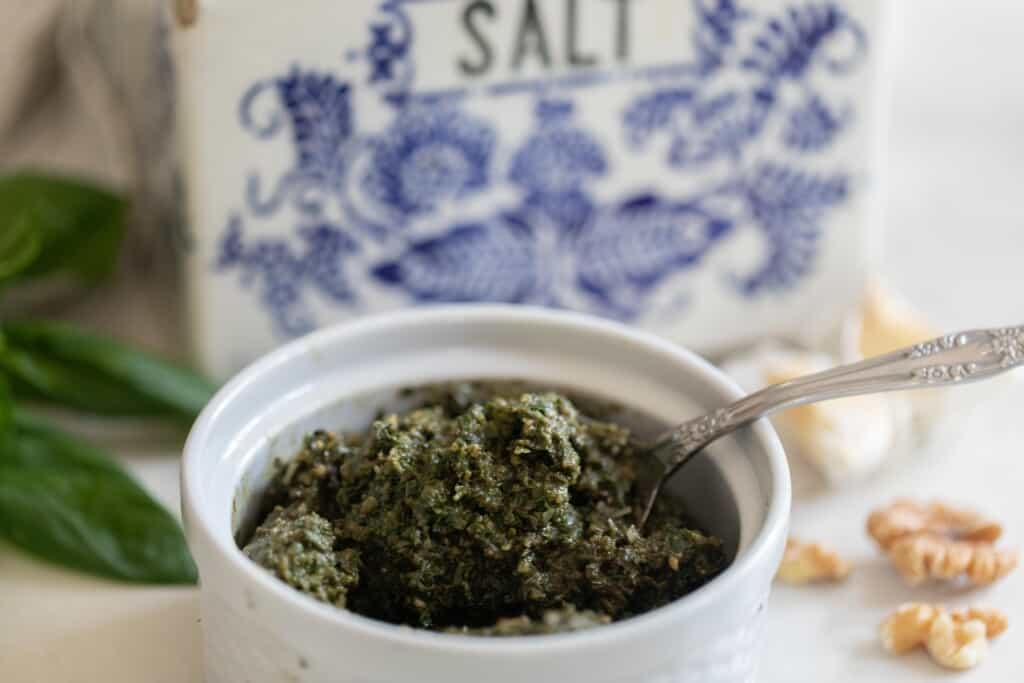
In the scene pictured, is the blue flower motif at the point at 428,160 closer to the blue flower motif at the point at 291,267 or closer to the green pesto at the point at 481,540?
the blue flower motif at the point at 291,267

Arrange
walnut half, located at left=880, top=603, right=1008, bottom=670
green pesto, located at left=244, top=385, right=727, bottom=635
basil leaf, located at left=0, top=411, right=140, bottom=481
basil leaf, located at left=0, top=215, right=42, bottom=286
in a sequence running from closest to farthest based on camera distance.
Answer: green pesto, located at left=244, top=385, right=727, bottom=635 → walnut half, located at left=880, top=603, right=1008, bottom=670 → basil leaf, located at left=0, top=411, right=140, bottom=481 → basil leaf, located at left=0, top=215, right=42, bottom=286

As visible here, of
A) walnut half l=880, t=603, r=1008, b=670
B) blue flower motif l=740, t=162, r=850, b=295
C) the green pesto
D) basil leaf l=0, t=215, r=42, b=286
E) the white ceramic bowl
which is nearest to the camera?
the white ceramic bowl

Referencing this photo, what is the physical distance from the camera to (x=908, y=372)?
0.89 meters

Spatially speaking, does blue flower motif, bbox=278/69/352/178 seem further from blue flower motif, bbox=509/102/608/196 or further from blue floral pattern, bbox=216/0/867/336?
blue flower motif, bbox=509/102/608/196

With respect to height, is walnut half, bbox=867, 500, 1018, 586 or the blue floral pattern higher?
the blue floral pattern

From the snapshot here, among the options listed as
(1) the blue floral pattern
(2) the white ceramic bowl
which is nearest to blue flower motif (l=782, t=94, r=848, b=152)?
(1) the blue floral pattern

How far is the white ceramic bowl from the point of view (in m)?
0.72

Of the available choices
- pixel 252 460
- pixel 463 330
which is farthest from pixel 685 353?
pixel 252 460

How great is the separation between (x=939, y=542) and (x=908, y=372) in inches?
9.6

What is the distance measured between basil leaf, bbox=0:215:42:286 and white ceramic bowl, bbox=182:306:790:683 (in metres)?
0.38

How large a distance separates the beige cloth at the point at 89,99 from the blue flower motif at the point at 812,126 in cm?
61

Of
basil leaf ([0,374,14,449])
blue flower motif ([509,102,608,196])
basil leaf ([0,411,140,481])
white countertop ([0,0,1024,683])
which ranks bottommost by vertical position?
white countertop ([0,0,1024,683])

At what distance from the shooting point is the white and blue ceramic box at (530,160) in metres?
1.13

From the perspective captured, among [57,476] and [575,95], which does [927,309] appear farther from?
[57,476]
